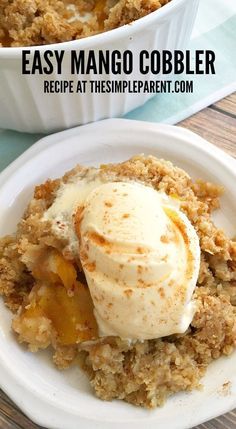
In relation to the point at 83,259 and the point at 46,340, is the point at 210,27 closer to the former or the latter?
the point at 83,259

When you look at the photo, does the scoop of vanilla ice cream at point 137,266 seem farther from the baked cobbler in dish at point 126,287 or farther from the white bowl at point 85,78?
the white bowl at point 85,78

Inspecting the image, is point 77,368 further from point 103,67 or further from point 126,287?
point 103,67

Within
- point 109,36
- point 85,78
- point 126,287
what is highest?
point 109,36

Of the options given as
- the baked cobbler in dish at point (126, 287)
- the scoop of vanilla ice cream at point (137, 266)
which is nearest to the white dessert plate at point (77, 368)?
the baked cobbler in dish at point (126, 287)

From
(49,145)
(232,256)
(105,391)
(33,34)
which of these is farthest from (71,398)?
(33,34)

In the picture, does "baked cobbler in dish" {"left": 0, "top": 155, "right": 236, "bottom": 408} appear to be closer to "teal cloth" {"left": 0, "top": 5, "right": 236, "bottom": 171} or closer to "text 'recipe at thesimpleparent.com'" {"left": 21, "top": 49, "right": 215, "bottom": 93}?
"text 'recipe at thesimpleparent.com'" {"left": 21, "top": 49, "right": 215, "bottom": 93}

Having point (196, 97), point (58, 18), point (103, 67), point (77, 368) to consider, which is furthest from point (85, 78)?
point (77, 368)

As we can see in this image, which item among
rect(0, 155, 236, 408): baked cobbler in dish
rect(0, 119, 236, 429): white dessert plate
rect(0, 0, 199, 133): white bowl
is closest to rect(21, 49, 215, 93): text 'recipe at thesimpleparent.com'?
rect(0, 0, 199, 133): white bowl
